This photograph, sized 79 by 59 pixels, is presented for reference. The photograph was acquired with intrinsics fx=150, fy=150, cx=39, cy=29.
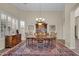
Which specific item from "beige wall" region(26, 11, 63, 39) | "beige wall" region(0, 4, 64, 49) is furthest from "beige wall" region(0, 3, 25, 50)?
"beige wall" region(26, 11, 63, 39)

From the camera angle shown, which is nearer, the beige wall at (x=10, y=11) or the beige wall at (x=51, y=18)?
the beige wall at (x=51, y=18)

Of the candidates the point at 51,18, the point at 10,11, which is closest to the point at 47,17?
the point at 51,18

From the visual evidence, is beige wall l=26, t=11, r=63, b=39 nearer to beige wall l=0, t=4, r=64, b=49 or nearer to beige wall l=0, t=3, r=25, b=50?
beige wall l=0, t=4, r=64, b=49

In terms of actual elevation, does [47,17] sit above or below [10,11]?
below

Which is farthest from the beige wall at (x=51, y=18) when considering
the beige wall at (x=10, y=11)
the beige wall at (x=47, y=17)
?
the beige wall at (x=10, y=11)

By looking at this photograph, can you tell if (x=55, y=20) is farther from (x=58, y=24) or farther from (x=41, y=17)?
(x=41, y=17)

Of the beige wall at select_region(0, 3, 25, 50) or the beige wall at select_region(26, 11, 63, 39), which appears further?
the beige wall at select_region(0, 3, 25, 50)

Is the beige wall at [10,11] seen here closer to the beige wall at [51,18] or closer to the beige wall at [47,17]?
the beige wall at [47,17]

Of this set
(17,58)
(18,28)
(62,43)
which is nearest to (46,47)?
(62,43)

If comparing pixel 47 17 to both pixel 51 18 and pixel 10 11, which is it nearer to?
pixel 51 18

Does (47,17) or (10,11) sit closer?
(47,17)

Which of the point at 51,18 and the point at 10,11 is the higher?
the point at 10,11

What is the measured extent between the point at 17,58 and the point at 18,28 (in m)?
2.12

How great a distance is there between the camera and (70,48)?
5723 millimetres
